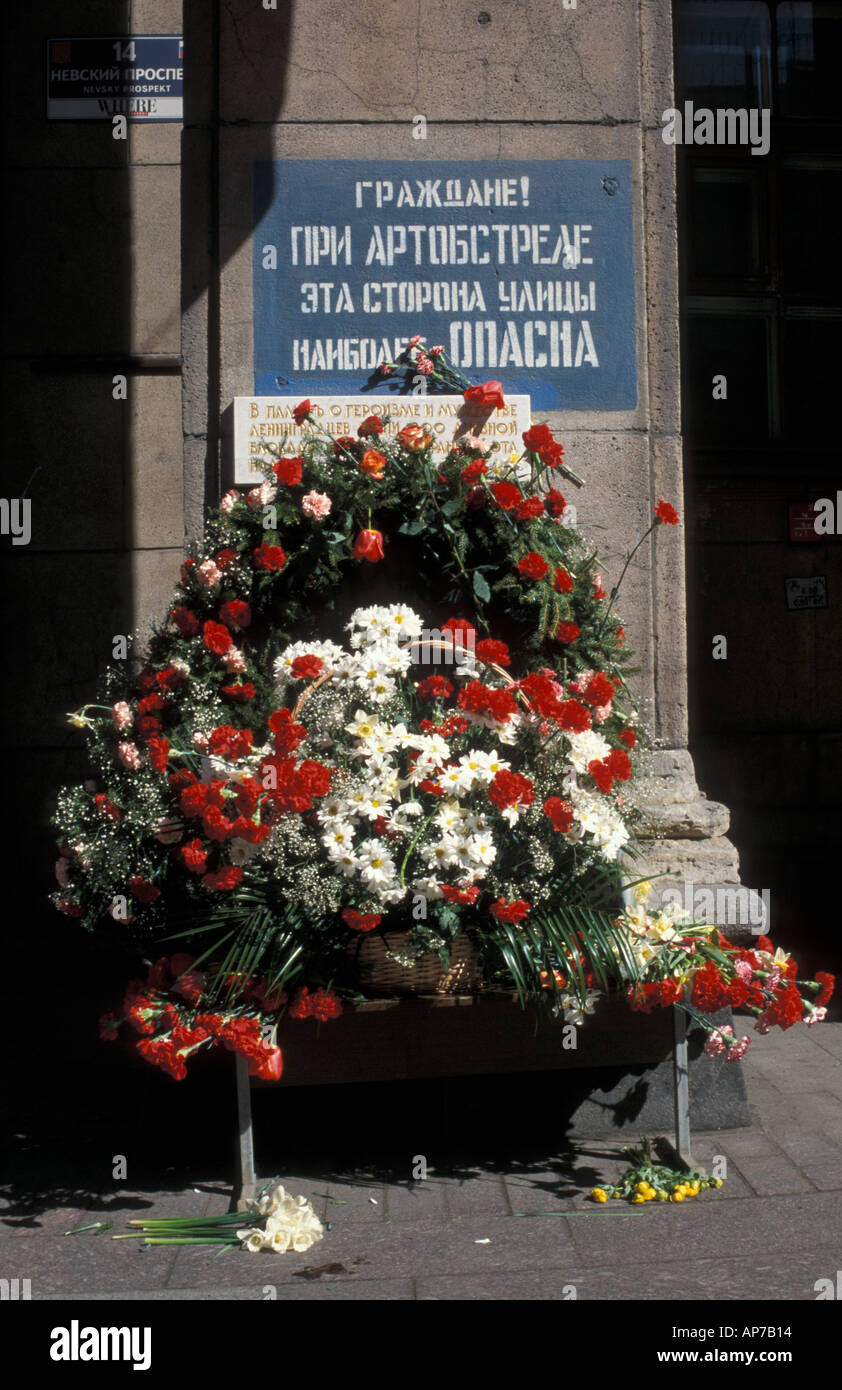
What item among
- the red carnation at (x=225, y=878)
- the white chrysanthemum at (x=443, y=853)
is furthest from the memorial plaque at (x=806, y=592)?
the red carnation at (x=225, y=878)

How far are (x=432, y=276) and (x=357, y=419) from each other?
0.57 metres

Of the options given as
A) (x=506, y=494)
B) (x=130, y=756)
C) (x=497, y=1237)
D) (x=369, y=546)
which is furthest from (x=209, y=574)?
(x=497, y=1237)

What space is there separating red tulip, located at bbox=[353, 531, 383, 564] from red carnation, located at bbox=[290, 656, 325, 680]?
1.38ft

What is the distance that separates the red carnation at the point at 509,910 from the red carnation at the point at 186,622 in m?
1.27

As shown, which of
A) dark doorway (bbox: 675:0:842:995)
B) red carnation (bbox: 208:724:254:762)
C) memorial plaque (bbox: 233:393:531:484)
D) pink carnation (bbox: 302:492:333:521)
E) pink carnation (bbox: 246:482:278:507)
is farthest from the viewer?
dark doorway (bbox: 675:0:842:995)

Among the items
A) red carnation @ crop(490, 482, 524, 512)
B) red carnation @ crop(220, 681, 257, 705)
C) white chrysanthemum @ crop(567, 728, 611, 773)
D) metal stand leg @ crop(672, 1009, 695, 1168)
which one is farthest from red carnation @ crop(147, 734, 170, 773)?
metal stand leg @ crop(672, 1009, 695, 1168)

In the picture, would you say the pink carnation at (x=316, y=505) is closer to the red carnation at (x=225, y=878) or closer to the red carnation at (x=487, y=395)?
the red carnation at (x=487, y=395)

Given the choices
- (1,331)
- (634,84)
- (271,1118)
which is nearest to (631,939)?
(271,1118)

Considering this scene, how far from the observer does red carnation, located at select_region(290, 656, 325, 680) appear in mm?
3363

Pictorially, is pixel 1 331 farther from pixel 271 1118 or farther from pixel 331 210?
pixel 271 1118

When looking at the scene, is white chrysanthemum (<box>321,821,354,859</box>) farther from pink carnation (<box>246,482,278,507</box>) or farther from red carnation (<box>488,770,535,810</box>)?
pink carnation (<box>246,482,278,507</box>)

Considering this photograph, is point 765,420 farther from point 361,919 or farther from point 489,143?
point 361,919

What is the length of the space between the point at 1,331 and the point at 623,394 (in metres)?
3.40

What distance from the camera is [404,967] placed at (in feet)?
10.9
